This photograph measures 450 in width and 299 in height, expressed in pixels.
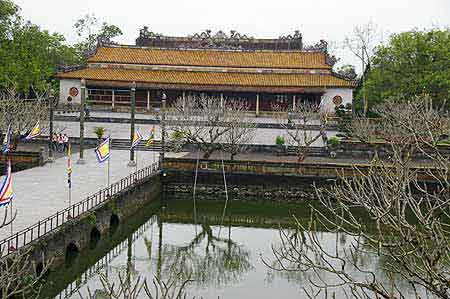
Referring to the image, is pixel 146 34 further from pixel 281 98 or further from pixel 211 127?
pixel 211 127

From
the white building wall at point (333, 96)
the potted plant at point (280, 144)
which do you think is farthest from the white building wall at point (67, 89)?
the white building wall at point (333, 96)

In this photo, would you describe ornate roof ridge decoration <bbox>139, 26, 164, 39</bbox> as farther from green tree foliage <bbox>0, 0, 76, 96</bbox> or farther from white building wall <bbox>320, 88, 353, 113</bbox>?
white building wall <bbox>320, 88, 353, 113</bbox>

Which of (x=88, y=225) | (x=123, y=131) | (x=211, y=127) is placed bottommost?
(x=88, y=225)

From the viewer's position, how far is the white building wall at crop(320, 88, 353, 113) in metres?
56.8

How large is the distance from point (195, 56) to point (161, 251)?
119 ft

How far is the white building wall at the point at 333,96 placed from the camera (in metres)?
56.8

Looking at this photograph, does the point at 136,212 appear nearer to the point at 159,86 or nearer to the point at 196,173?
the point at 196,173

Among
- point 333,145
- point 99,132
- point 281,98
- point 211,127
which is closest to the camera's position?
point 211,127

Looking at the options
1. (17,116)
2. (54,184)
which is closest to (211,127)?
(17,116)

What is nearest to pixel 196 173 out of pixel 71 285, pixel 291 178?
pixel 291 178

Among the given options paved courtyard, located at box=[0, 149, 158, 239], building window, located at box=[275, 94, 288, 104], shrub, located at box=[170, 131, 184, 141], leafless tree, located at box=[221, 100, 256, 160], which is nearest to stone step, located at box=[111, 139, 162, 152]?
shrub, located at box=[170, 131, 184, 141]

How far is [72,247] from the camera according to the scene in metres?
23.8

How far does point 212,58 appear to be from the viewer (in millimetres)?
60000

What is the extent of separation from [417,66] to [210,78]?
17737 mm
